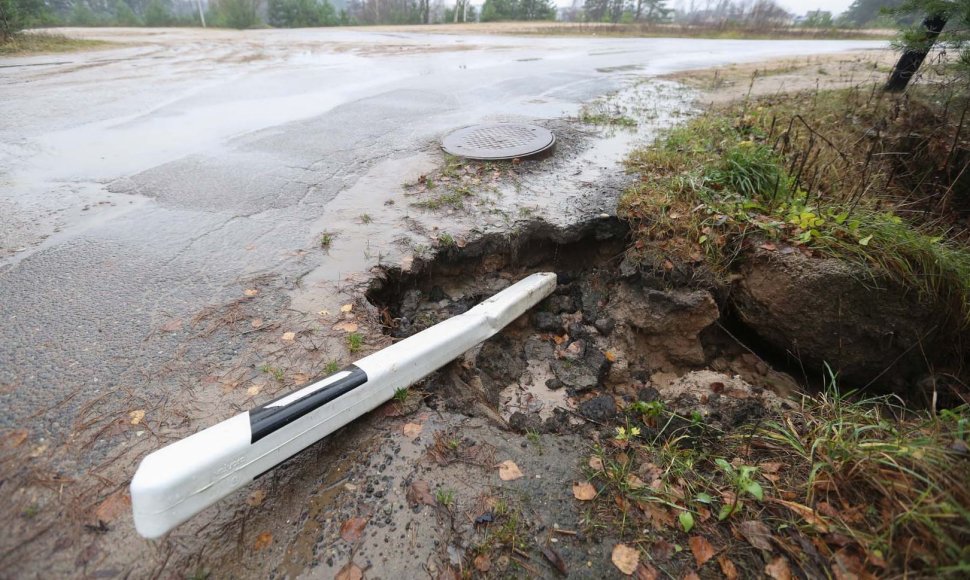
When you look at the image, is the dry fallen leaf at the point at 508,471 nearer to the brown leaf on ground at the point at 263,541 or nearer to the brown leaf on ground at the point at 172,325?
the brown leaf on ground at the point at 263,541

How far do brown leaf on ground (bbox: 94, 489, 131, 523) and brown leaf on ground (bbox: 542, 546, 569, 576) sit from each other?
58.2 inches

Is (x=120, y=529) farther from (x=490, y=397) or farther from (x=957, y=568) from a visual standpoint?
(x=957, y=568)

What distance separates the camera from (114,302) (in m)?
2.56

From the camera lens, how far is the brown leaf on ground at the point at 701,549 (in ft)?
5.09

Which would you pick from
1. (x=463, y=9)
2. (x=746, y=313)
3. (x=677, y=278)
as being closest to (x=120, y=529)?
(x=677, y=278)

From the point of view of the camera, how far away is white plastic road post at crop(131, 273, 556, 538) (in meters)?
1.35

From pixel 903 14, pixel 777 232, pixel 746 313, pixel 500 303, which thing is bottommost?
pixel 746 313

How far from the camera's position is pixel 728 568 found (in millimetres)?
1526

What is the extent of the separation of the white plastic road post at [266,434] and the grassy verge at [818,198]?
1911 mm

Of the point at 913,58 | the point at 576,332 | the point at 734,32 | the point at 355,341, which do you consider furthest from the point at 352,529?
the point at 734,32

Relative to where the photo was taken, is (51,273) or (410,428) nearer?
(410,428)

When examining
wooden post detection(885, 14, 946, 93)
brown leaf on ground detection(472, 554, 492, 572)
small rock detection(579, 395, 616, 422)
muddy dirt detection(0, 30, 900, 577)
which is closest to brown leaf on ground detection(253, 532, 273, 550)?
muddy dirt detection(0, 30, 900, 577)

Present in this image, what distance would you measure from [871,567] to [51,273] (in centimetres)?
432

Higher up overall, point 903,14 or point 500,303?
point 903,14
